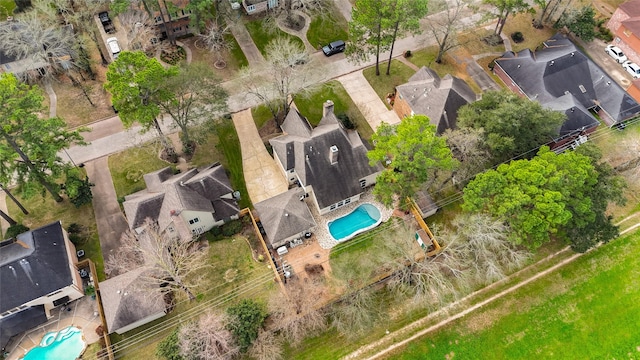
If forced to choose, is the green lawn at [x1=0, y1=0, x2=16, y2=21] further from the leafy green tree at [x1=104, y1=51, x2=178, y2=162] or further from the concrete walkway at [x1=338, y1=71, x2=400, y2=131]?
the concrete walkway at [x1=338, y1=71, x2=400, y2=131]

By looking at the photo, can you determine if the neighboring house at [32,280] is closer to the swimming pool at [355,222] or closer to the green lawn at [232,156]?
the green lawn at [232,156]

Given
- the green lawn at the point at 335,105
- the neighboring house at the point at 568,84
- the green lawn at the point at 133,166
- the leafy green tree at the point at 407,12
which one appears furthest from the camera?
the green lawn at the point at 335,105

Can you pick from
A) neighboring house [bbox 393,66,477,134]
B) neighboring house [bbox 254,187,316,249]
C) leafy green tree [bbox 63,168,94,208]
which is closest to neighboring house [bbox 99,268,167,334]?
leafy green tree [bbox 63,168,94,208]

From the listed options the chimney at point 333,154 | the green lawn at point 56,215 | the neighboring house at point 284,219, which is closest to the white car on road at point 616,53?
the chimney at point 333,154

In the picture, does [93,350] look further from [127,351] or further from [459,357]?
[459,357]

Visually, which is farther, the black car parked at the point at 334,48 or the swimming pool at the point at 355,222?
the black car parked at the point at 334,48

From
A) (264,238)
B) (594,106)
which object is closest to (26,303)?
(264,238)

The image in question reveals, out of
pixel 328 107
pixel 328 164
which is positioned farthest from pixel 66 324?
pixel 328 107
